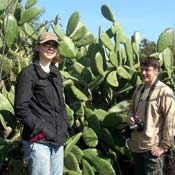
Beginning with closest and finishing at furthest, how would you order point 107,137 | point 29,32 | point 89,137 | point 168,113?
point 168,113 → point 89,137 → point 107,137 → point 29,32

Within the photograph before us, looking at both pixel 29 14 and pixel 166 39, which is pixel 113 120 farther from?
pixel 29 14

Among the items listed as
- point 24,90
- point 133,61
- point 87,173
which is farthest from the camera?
point 133,61

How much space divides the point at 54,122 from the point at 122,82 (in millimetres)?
1781

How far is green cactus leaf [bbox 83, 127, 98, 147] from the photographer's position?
4.66 m

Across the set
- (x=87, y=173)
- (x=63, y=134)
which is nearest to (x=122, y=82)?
(x=87, y=173)

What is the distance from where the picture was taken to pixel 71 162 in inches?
173

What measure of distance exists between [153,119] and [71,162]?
87 centimetres

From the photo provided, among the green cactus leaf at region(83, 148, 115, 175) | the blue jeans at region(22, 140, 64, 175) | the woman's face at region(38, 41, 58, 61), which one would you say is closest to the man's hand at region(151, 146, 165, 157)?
Answer: the green cactus leaf at region(83, 148, 115, 175)

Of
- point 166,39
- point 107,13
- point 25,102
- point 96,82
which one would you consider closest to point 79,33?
point 107,13

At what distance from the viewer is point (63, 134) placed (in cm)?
354

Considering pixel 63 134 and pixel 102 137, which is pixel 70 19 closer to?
pixel 102 137

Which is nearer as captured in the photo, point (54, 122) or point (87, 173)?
point (54, 122)

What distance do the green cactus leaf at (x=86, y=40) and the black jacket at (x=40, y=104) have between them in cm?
188

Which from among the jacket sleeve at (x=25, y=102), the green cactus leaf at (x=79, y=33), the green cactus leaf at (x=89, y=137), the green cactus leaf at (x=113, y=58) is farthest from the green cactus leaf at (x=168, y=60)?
the jacket sleeve at (x=25, y=102)
